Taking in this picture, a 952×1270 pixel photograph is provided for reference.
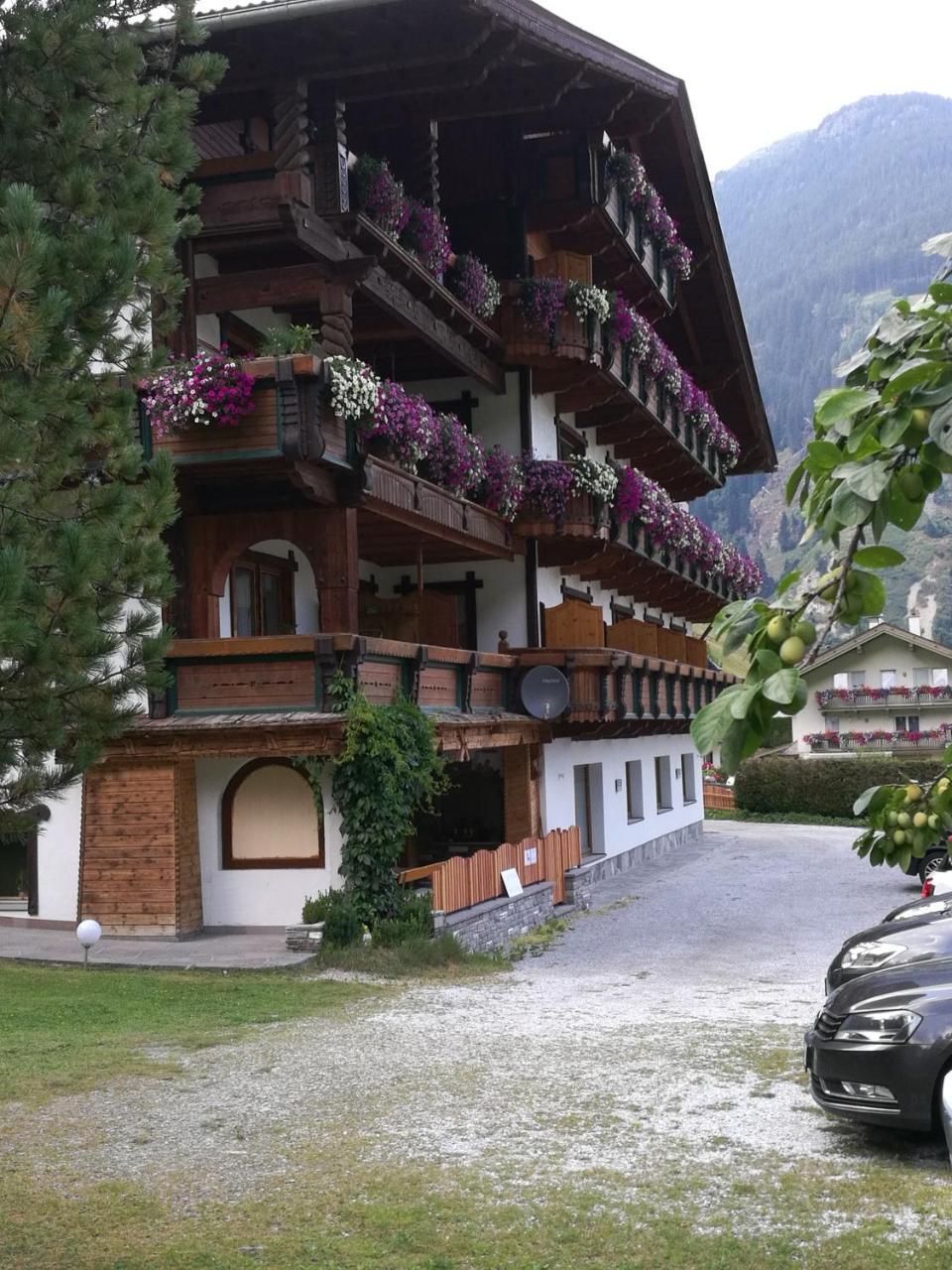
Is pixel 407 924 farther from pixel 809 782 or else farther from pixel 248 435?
pixel 809 782

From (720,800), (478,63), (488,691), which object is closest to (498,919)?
(488,691)

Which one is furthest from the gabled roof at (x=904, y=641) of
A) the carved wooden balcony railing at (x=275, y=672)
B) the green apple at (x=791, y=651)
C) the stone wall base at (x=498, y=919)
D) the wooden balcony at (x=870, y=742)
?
the green apple at (x=791, y=651)

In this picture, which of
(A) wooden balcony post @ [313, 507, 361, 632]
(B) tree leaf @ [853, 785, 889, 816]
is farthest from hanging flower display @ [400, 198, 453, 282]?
(B) tree leaf @ [853, 785, 889, 816]

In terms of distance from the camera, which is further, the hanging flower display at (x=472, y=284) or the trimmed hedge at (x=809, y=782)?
the trimmed hedge at (x=809, y=782)

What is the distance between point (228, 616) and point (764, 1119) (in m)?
12.1

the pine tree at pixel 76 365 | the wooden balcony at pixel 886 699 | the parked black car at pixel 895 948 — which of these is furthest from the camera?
the wooden balcony at pixel 886 699

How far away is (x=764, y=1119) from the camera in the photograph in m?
10.4

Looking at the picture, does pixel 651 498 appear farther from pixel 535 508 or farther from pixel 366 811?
pixel 366 811

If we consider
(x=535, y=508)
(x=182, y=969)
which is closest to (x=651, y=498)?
(x=535, y=508)

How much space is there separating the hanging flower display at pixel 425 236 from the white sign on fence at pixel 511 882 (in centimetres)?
879

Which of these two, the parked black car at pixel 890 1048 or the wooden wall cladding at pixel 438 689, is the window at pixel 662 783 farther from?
the parked black car at pixel 890 1048

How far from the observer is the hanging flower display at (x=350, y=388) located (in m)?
17.6

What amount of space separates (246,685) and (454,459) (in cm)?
524

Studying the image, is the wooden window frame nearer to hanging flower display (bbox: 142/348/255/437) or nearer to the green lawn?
the green lawn
